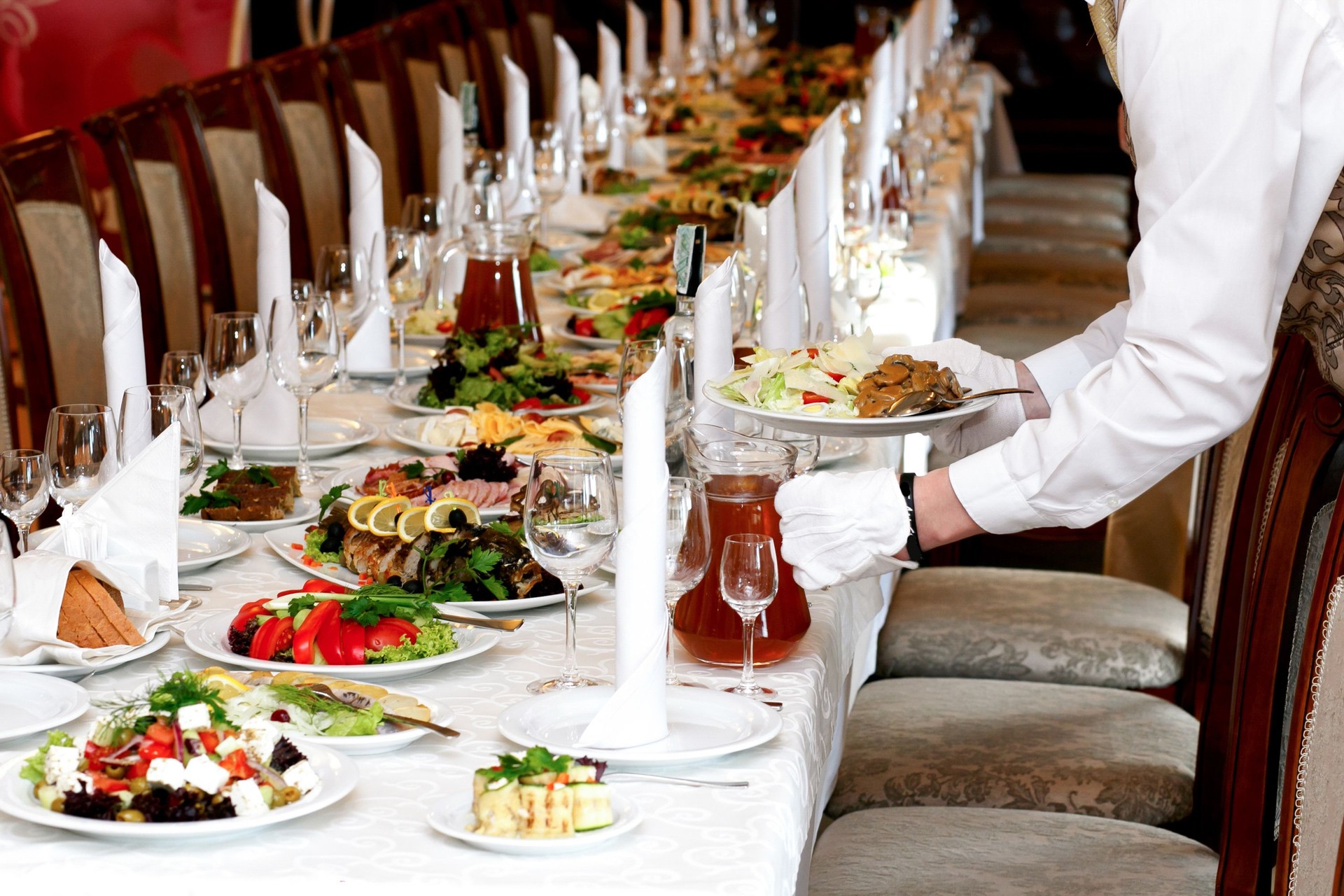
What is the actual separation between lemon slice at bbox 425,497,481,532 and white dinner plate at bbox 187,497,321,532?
19 centimetres

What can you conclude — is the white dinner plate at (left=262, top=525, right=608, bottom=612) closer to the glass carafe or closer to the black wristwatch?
the black wristwatch

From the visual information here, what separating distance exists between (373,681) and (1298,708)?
80 centimetres

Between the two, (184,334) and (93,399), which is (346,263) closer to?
(93,399)

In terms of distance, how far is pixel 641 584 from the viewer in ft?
3.74

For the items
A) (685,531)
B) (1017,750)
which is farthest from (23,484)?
(1017,750)

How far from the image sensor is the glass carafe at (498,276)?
237cm

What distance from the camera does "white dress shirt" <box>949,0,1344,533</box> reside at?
4.09 ft

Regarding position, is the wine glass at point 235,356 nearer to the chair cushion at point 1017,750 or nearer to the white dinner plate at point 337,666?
the white dinner plate at point 337,666

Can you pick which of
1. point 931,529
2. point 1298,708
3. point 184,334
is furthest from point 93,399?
point 1298,708

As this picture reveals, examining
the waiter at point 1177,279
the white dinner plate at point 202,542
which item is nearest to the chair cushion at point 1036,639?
the waiter at point 1177,279

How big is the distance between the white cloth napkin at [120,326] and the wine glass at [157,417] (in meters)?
0.14

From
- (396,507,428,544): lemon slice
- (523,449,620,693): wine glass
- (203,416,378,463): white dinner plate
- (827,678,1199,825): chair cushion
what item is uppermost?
(523,449,620,693): wine glass

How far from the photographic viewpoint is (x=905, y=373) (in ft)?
5.23

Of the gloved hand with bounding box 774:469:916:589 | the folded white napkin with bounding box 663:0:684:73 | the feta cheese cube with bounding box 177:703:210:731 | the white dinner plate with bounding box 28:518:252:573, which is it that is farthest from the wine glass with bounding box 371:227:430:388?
the folded white napkin with bounding box 663:0:684:73
